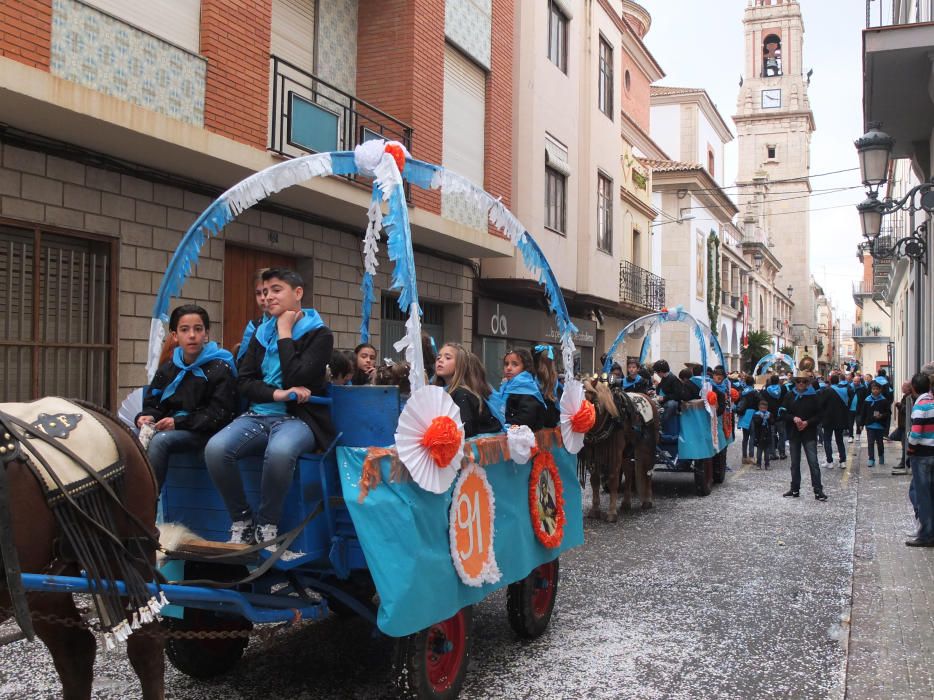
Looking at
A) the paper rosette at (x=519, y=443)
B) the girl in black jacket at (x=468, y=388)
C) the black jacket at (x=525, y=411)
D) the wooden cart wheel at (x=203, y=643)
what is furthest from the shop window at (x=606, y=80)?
the wooden cart wheel at (x=203, y=643)

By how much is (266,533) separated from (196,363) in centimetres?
101

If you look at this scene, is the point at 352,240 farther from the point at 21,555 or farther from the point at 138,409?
the point at 21,555

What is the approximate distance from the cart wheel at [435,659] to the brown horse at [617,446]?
210 inches

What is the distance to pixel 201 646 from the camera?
4758 mm

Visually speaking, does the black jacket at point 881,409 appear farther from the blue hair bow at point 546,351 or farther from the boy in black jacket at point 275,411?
the boy in black jacket at point 275,411

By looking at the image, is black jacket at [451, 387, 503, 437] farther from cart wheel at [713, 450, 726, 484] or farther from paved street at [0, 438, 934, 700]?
cart wheel at [713, 450, 726, 484]

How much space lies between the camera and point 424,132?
14.0 m

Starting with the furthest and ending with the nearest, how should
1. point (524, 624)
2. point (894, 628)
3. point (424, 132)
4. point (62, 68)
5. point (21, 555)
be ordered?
point (424, 132), point (62, 68), point (894, 628), point (524, 624), point (21, 555)

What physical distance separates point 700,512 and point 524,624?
6.00 m

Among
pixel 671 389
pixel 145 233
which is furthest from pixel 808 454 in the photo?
pixel 145 233

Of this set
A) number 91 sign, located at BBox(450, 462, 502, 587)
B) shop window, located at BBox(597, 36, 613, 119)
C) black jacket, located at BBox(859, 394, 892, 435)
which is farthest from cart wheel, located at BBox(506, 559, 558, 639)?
shop window, located at BBox(597, 36, 613, 119)

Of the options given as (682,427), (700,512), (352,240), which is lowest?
(700,512)

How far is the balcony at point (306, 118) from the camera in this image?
10977 millimetres

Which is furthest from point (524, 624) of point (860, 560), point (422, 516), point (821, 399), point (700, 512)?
point (821, 399)
